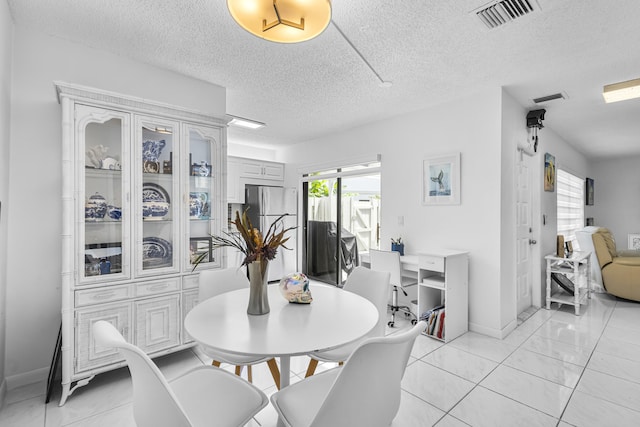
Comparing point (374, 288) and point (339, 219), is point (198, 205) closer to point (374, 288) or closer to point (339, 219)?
point (374, 288)

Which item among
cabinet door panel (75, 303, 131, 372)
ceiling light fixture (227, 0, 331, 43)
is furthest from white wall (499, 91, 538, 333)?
cabinet door panel (75, 303, 131, 372)

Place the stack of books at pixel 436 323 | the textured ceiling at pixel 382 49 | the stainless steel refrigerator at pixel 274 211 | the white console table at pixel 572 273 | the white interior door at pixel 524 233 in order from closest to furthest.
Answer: the textured ceiling at pixel 382 49 → the stack of books at pixel 436 323 → the white interior door at pixel 524 233 → the white console table at pixel 572 273 → the stainless steel refrigerator at pixel 274 211

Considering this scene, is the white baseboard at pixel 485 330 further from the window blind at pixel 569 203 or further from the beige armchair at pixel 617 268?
the window blind at pixel 569 203

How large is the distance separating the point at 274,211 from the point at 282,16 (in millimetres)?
4238

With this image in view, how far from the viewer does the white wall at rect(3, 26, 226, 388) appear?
2.14 metres

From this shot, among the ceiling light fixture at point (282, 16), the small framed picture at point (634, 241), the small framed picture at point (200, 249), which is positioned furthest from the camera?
the small framed picture at point (634, 241)

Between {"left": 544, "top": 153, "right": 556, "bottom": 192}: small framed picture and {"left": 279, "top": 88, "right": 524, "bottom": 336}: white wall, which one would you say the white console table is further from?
{"left": 279, "top": 88, "right": 524, "bottom": 336}: white wall

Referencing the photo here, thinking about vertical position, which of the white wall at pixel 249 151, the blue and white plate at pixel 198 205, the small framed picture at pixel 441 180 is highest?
the white wall at pixel 249 151

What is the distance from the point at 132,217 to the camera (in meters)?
2.32

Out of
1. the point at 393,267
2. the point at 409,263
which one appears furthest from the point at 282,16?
the point at 409,263

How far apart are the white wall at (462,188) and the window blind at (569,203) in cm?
276

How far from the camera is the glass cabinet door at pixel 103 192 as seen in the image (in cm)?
212

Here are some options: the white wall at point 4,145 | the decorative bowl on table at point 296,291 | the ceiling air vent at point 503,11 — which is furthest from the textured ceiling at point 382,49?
the decorative bowl on table at point 296,291

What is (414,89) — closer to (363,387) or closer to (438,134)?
(438,134)
